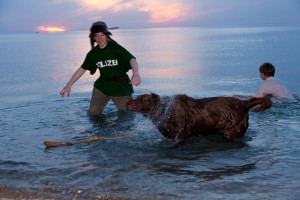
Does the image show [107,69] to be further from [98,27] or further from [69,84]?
[98,27]

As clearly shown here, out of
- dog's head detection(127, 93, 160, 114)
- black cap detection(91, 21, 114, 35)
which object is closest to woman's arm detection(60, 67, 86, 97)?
black cap detection(91, 21, 114, 35)

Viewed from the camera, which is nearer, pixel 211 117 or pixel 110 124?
pixel 211 117

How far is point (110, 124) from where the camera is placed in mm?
9594

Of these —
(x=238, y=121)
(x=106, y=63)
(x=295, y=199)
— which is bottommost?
(x=295, y=199)

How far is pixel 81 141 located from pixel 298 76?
1077 centimetres

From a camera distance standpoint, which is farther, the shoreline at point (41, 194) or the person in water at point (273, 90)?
the person in water at point (273, 90)

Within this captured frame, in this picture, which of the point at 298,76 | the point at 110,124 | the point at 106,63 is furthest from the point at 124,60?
the point at 298,76

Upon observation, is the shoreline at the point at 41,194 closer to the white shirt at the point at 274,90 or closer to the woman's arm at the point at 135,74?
the woman's arm at the point at 135,74

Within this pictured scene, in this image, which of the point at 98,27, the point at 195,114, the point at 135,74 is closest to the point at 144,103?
the point at 195,114

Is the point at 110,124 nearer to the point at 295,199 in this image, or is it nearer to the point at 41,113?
the point at 41,113

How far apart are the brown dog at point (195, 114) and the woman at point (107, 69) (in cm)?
198

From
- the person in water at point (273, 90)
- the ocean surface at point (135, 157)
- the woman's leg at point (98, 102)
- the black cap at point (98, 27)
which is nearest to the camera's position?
the ocean surface at point (135, 157)

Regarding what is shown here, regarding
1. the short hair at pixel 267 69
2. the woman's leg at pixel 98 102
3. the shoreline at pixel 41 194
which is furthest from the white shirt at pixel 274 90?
the shoreline at pixel 41 194

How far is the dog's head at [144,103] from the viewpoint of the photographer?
747 cm
